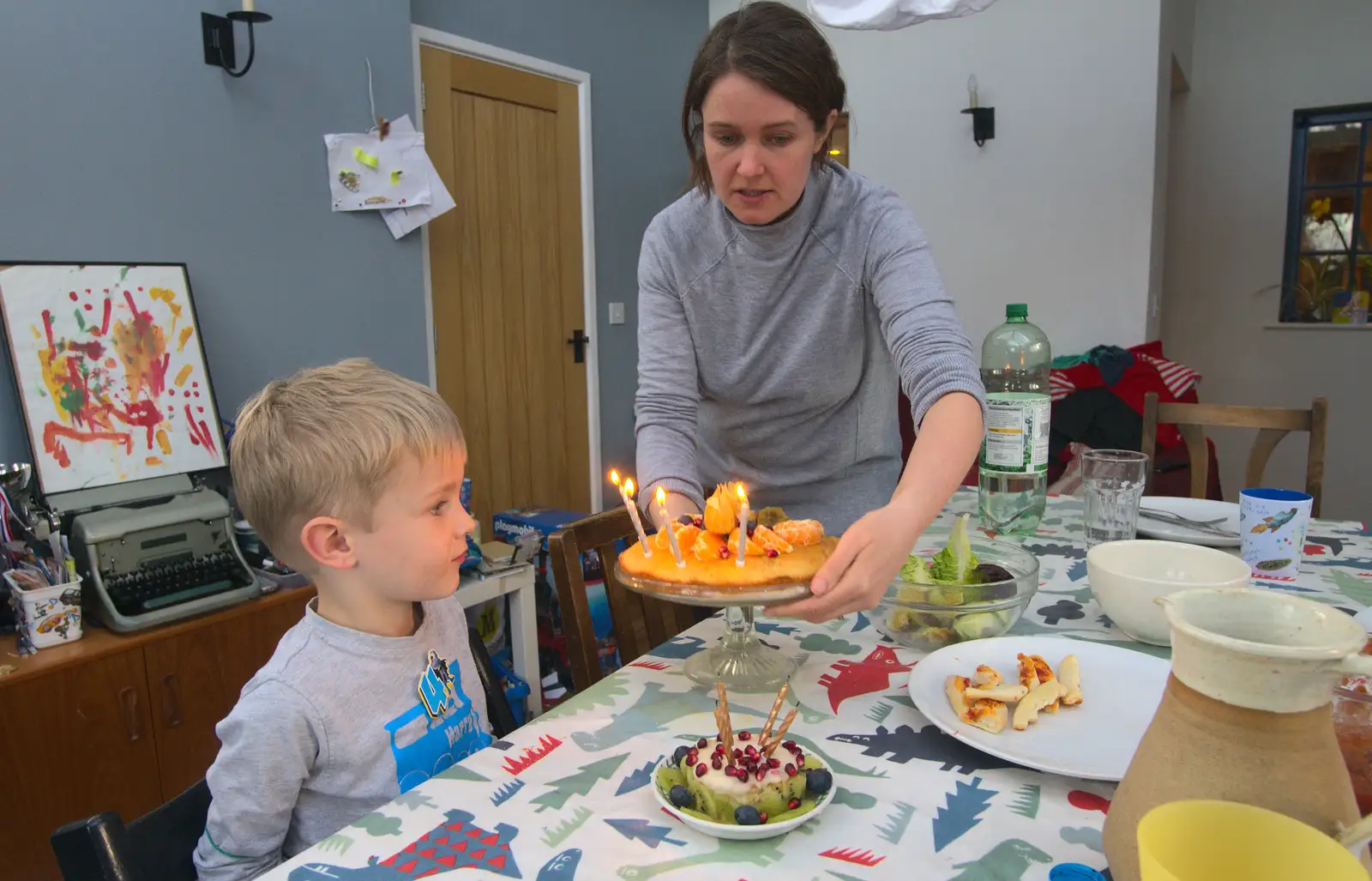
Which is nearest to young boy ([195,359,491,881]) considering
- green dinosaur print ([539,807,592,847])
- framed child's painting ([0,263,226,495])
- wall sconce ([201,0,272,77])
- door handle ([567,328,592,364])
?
green dinosaur print ([539,807,592,847])

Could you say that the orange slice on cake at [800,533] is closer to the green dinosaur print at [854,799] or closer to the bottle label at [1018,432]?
the green dinosaur print at [854,799]

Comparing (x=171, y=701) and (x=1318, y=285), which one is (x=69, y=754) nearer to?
(x=171, y=701)

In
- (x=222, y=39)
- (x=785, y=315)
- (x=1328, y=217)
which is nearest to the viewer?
(x=785, y=315)

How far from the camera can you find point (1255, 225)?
5.30 meters

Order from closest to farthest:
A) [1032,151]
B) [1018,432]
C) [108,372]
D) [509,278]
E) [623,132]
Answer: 1. [1018,432]
2. [108,372]
3. [509,278]
4. [1032,151]
5. [623,132]

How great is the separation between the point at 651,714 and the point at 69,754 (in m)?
1.62

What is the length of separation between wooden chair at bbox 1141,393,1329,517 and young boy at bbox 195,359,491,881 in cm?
189

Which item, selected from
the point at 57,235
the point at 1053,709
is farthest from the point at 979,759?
the point at 57,235

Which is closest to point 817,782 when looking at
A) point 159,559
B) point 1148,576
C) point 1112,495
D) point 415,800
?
point 415,800

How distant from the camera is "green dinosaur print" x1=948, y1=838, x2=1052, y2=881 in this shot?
71cm

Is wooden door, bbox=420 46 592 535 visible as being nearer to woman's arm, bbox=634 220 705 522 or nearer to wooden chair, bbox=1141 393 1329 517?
woman's arm, bbox=634 220 705 522

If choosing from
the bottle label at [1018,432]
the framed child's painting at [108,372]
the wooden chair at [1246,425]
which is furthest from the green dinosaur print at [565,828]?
the framed child's painting at [108,372]

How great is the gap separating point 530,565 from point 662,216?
161 cm

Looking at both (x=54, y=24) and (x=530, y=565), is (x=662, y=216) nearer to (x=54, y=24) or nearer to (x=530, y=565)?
(x=530, y=565)
